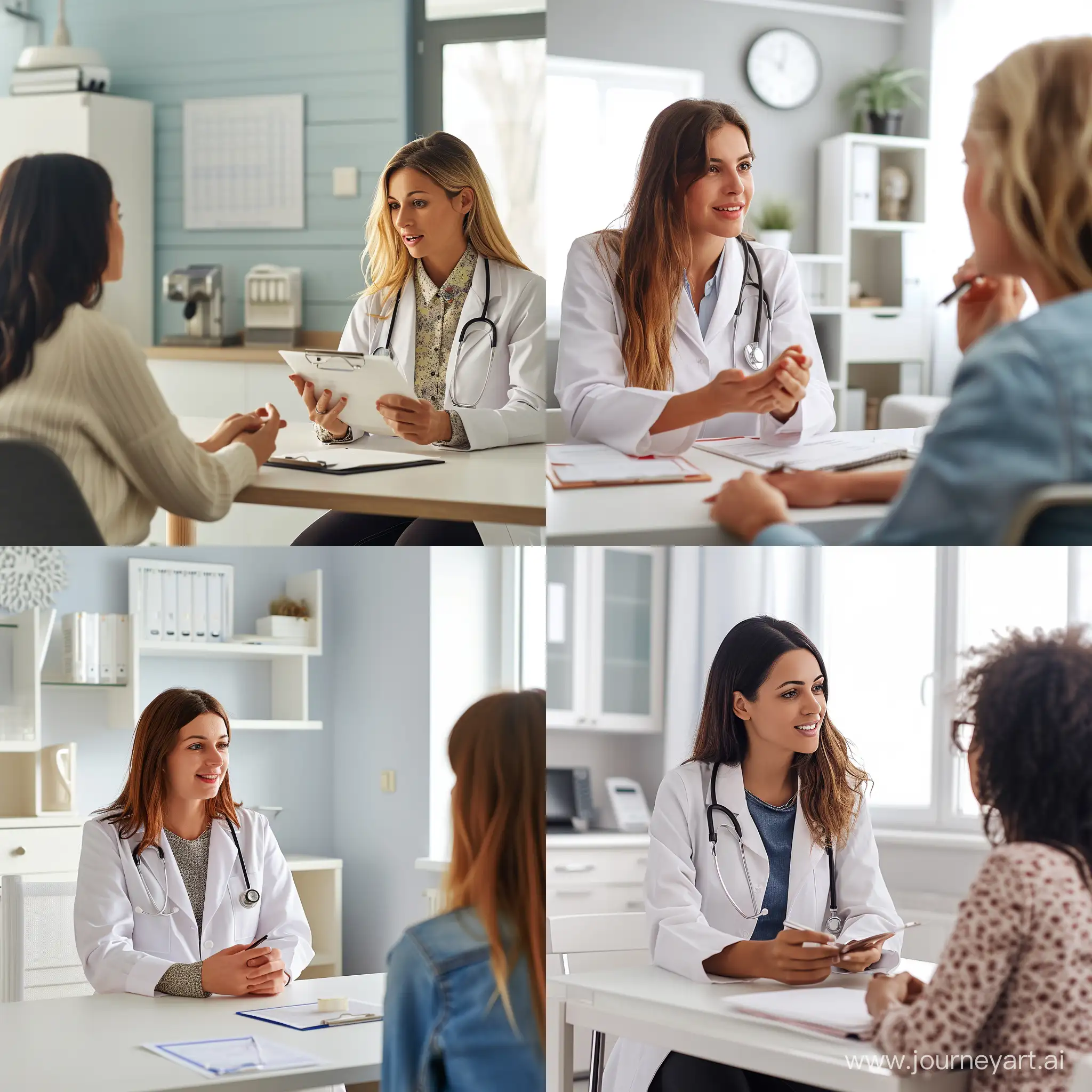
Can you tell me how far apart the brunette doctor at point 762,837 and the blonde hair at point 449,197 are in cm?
54

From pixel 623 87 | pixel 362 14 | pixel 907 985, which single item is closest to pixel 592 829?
pixel 907 985

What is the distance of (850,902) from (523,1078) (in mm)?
447

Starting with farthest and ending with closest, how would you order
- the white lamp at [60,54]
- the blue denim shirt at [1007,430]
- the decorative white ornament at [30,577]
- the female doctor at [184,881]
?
the female doctor at [184,881]
the decorative white ornament at [30,577]
the white lamp at [60,54]
the blue denim shirt at [1007,430]

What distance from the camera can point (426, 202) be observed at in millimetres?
1305

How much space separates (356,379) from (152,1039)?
2.60ft

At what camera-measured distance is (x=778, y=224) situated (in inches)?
48.6

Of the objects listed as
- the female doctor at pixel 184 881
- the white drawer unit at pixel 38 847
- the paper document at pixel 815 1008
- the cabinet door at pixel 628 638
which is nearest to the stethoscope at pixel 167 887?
the female doctor at pixel 184 881

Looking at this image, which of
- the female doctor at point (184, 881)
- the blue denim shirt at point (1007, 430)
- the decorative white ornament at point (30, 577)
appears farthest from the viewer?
the female doctor at point (184, 881)

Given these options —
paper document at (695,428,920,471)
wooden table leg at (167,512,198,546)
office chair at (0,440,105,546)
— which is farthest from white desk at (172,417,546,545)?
paper document at (695,428,920,471)

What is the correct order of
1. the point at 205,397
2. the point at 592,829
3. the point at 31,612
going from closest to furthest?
1. the point at 205,397
2. the point at 31,612
3. the point at 592,829

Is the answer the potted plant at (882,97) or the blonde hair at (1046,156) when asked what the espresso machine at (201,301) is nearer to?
the potted plant at (882,97)

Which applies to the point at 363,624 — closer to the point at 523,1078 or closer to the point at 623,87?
the point at 523,1078

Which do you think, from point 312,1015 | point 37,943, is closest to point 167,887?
point 37,943

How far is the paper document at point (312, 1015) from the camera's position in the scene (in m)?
1.49
